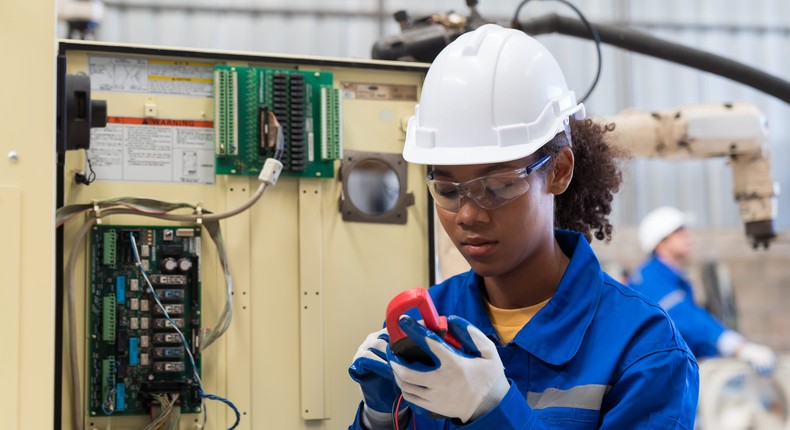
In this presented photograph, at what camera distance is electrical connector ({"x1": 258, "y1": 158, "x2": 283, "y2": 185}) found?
214 centimetres

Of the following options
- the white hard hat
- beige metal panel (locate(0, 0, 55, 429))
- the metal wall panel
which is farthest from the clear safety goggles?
the metal wall panel

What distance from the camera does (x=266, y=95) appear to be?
2.23 meters

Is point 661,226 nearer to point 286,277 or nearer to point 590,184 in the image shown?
point 286,277

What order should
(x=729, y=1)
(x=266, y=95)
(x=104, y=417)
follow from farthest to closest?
(x=729, y=1), (x=266, y=95), (x=104, y=417)

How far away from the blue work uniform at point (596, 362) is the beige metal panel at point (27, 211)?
551 mm

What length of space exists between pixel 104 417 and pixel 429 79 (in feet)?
3.58

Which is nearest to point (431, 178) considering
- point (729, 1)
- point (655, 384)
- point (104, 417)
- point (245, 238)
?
point (655, 384)

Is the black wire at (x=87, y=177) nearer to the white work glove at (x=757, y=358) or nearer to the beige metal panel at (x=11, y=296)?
the beige metal panel at (x=11, y=296)

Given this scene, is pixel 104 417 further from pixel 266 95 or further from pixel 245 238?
pixel 266 95

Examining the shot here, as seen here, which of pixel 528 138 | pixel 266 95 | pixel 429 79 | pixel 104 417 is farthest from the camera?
pixel 266 95

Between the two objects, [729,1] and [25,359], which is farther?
[729,1]

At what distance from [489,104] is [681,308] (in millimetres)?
3075

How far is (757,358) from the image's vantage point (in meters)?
4.38

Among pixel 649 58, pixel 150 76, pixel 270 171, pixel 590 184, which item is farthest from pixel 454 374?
pixel 649 58
